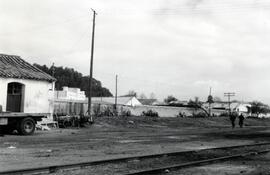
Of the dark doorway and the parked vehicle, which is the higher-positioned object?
the dark doorway

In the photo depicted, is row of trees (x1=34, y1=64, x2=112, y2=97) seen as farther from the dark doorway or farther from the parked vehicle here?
the parked vehicle

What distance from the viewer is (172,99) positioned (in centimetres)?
14762

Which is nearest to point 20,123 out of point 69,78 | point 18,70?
point 18,70

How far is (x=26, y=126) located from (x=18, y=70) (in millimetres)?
6650

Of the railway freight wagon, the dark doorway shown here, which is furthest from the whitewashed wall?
the railway freight wagon

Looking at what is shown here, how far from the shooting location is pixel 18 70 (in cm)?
2961

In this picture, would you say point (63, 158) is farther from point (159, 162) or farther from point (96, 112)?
point (96, 112)

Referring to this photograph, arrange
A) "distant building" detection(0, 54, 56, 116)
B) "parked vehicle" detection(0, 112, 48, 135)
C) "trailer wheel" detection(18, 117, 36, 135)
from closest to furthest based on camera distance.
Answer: "parked vehicle" detection(0, 112, 48, 135) → "trailer wheel" detection(18, 117, 36, 135) → "distant building" detection(0, 54, 56, 116)

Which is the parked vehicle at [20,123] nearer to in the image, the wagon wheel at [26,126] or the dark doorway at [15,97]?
the wagon wheel at [26,126]

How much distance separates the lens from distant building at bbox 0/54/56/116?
28172 mm

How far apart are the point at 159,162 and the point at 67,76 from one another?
105 m

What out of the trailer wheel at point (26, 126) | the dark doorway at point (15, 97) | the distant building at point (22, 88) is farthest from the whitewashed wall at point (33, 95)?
the trailer wheel at point (26, 126)

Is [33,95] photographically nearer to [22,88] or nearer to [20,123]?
[22,88]

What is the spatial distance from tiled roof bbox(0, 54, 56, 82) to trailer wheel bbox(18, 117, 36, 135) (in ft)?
16.0
